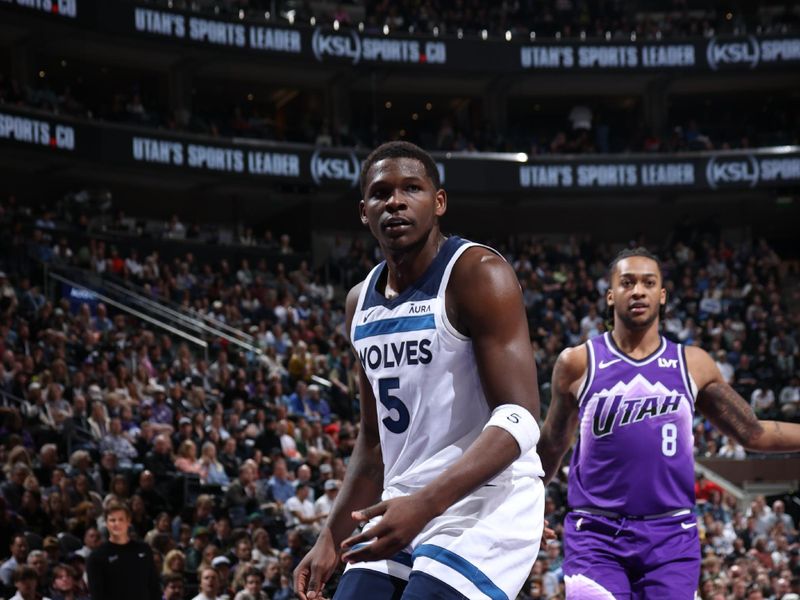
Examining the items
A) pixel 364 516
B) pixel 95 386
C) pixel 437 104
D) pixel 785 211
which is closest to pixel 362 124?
pixel 437 104

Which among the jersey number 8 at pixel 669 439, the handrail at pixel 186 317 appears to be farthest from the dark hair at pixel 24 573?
the handrail at pixel 186 317

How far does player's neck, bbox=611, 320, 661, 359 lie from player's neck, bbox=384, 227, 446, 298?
2.36 metres

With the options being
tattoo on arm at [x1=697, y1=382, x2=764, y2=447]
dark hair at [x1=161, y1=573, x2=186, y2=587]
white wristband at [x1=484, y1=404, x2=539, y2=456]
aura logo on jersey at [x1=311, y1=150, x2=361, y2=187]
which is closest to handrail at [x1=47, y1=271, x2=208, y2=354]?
dark hair at [x1=161, y1=573, x2=186, y2=587]

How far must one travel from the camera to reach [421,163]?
12.8ft

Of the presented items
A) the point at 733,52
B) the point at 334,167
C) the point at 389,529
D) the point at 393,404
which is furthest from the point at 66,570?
the point at 733,52

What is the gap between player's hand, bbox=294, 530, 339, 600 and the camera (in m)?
4.11

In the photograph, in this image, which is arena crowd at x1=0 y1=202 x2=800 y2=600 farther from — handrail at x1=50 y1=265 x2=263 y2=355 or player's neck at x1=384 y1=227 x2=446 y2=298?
player's neck at x1=384 y1=227 x2=446 y2=298

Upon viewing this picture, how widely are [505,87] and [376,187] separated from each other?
32371mm

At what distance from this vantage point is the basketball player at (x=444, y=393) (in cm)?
370

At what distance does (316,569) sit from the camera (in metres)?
4.14

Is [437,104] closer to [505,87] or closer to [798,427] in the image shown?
[505,87]

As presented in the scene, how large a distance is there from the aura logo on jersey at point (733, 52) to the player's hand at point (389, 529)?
3215 centimetres

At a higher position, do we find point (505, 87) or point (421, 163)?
point (505, 87)

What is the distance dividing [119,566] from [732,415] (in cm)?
502
